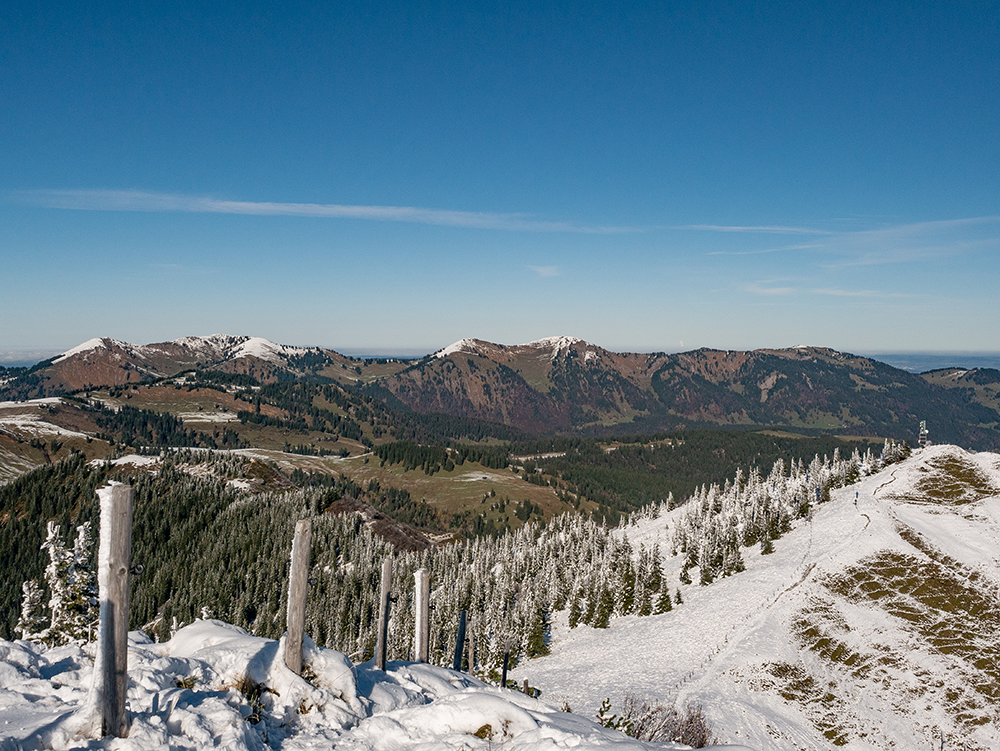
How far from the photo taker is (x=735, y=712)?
47656 millimetres

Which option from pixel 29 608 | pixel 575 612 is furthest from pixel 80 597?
pixel 575 612

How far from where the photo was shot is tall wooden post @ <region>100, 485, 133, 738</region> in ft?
35.3

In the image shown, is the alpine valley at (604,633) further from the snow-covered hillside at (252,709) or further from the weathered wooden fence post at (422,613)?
the weathered wooden fence post at (422,613)

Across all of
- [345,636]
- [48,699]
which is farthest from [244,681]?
[345,636]

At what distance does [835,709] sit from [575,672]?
2629 cm

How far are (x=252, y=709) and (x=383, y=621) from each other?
7.93 meters

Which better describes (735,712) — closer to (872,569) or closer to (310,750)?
(872,569)

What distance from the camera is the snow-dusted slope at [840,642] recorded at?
4941 centimetres

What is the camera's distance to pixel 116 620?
1105 centimetres

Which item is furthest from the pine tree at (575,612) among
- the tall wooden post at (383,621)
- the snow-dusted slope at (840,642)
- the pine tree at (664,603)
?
the tall wooden post at (383,621)

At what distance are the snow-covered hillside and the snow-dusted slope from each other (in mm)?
36618

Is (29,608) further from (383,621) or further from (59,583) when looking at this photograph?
(383,621)

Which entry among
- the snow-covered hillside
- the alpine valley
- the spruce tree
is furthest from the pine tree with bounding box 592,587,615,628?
the snow-covered hillside

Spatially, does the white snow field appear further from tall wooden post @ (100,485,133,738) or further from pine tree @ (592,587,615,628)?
pine tree @ (592,587,615,628)
